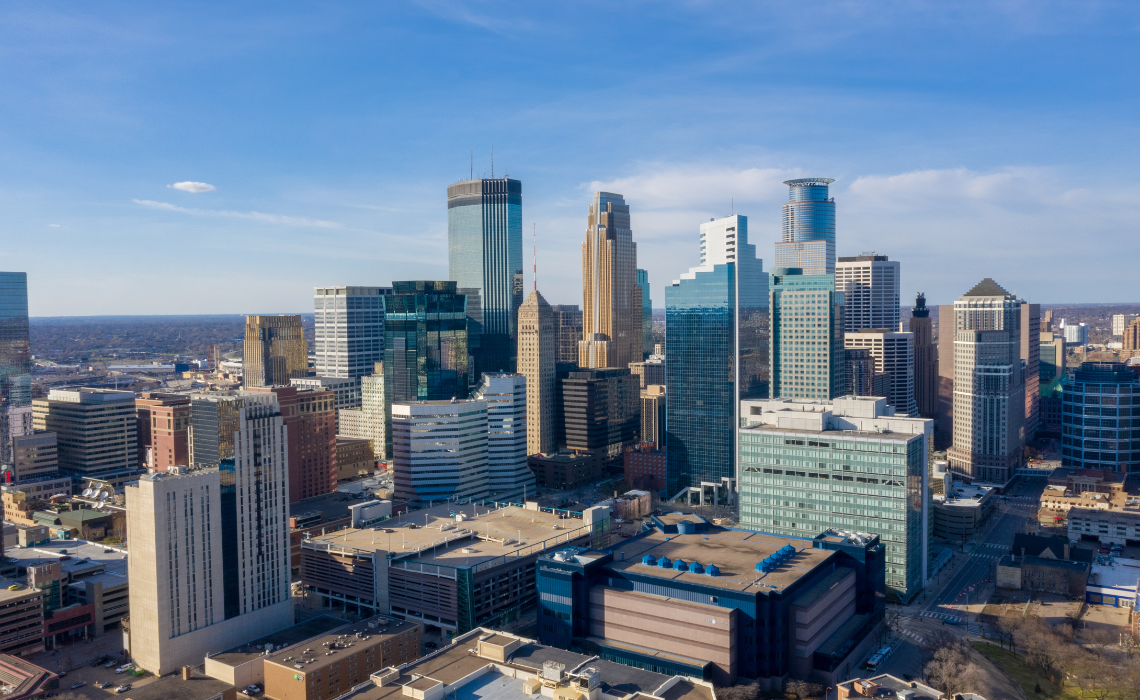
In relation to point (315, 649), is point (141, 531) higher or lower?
higher

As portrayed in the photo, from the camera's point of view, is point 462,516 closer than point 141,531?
No

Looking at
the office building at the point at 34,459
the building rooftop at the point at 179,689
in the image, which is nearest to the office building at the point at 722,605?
the building rooftop at the point at 179,689

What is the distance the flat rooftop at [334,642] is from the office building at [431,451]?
218ft

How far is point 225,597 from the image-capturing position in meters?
102

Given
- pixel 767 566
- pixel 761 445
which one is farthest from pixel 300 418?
pixel 767 566

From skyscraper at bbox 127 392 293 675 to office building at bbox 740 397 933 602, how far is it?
2679 inches

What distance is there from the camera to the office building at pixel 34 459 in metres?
188

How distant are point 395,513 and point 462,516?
2855 centimetres

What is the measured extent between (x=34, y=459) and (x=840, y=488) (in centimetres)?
17086

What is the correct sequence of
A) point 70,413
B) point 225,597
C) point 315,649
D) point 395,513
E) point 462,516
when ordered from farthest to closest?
point 70,413
point 395,513
point 462,516
point 225,597
point 315,649

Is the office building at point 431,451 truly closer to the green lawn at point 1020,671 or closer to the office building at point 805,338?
the office building at point 805,338

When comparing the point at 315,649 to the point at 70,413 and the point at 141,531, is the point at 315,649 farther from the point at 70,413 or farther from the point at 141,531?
the point at 70,413

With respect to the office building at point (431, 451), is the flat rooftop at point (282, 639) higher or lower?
lower

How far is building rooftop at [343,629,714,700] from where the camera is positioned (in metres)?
75.0
